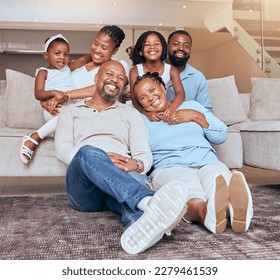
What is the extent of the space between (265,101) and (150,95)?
5.43ft

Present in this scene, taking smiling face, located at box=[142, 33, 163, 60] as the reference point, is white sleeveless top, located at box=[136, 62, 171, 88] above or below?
below

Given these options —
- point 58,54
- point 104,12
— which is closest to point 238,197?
point 58,54

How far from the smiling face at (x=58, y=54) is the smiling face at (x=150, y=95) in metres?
0.64

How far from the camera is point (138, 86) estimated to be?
1.84 meters

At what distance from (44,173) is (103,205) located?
67 cm

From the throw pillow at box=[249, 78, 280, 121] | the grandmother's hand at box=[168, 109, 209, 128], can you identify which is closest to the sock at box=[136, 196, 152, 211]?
the grandmother's hand at box=[168, 109, 209, 128]

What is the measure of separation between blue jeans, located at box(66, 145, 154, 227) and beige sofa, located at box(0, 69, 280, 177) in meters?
0.74

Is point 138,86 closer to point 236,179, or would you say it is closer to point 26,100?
point 236,179

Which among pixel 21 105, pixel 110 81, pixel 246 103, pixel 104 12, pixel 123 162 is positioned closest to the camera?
pixel 123 162

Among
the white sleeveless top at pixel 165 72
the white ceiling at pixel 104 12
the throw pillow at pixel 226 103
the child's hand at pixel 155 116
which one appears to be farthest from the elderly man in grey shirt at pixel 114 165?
the white ceiling at pixel 104 12

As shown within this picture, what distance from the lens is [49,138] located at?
228 centimetres

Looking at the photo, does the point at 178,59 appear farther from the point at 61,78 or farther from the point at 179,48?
the point at 61,78

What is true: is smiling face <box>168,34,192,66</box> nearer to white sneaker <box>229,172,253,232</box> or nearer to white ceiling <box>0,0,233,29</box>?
white sneaker <box>229,172,253,232</box>

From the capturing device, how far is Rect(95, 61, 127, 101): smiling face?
176 centimetres
